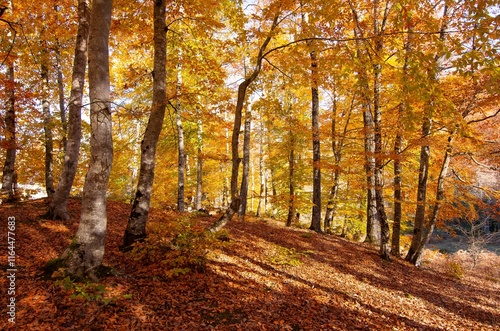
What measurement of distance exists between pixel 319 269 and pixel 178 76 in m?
11.9

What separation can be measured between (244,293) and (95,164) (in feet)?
12.9

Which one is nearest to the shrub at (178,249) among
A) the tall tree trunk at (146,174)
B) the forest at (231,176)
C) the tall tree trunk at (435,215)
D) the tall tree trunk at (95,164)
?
the forest at (231,176)

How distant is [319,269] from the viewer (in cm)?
827

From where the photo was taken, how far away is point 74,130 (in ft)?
27.0

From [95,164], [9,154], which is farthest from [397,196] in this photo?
[9,154]

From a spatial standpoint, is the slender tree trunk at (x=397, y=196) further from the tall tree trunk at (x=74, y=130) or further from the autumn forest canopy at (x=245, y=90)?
the tall tree trunk at (x=74, y=130)

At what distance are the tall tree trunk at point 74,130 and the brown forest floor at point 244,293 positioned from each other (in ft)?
1.76

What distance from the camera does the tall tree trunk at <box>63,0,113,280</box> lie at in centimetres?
449

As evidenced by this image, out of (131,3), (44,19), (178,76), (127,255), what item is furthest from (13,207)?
(178,76)

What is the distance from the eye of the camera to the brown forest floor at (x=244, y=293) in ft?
13.1

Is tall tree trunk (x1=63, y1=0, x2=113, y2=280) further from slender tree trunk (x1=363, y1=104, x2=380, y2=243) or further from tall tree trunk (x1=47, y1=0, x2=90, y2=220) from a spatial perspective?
slender tree trunk (x1=363, y1=104, x2=380, y2=243)

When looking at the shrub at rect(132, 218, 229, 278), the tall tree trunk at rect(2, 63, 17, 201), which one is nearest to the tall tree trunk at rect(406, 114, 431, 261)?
the shrub at rect(132, 218, 229, 278)

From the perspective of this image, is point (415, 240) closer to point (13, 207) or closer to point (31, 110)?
point (13, 207)

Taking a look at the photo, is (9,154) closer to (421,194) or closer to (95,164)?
(95,164)
